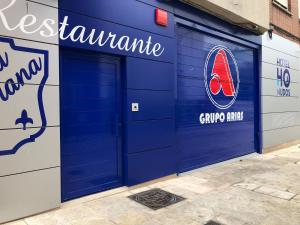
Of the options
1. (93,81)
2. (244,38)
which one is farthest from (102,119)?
(244,38)

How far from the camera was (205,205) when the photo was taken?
453cm

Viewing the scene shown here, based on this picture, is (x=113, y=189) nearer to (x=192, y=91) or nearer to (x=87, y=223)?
(x=87, y=223)

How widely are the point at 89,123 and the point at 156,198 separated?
1643 mm

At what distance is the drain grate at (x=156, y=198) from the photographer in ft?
15.0

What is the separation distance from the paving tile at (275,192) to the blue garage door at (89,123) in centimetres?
254

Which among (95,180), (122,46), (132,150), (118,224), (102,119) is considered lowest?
(118,224)

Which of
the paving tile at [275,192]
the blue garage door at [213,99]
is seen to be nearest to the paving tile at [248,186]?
the paving tile at [275,192]

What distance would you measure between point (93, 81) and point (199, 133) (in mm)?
3044

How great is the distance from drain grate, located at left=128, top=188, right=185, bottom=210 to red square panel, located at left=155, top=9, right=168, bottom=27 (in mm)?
3139

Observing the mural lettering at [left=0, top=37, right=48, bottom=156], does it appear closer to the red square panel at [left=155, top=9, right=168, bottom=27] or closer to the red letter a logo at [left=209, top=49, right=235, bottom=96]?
the red square panel at [left=155, top=9, right=168, bottom=27]

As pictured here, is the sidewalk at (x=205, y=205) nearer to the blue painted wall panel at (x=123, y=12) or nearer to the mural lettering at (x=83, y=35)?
the mural lettering at (x=83, y=35)

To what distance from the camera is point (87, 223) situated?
12.6 feet

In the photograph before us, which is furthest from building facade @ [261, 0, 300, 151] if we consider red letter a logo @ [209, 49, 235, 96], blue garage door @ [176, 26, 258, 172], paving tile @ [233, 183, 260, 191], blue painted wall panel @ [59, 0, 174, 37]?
blue painted wall panel @ [59, 0, 174, 37]

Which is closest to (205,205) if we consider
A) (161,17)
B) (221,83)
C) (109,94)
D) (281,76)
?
(109,94)
